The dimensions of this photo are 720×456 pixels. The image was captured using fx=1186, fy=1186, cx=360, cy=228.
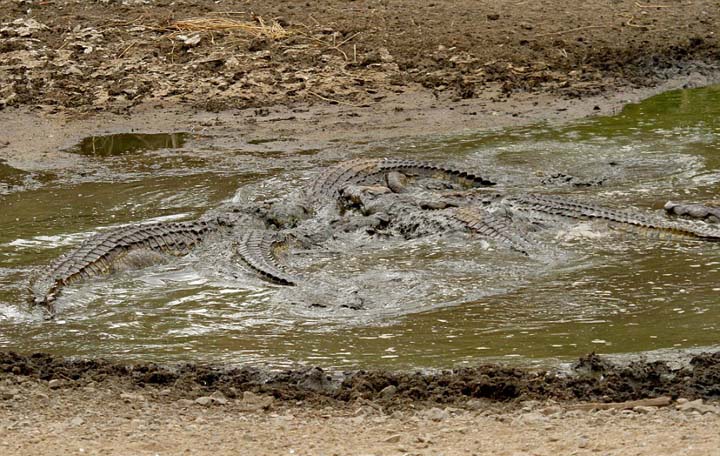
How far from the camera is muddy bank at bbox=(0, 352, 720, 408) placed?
6199 millimetres

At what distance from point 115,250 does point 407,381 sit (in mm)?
3521

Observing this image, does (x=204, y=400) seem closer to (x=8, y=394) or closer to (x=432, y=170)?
(x=8, y=394)

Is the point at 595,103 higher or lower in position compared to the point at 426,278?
higher

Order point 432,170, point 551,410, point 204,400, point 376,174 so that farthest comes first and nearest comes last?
point 432,170, point 376,174, point 204,400, point 551,410

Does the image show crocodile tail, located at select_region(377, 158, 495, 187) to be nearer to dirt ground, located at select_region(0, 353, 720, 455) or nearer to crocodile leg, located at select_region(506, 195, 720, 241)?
crocodile leg, located at select_region(506, 195, 720, 241)

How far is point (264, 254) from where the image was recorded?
30.3ft

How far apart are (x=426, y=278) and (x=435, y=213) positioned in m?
1.56

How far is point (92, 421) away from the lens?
5.94m

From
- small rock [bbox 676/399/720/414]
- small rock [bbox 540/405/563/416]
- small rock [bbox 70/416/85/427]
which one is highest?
small rock [bbox 676/399/720/414]

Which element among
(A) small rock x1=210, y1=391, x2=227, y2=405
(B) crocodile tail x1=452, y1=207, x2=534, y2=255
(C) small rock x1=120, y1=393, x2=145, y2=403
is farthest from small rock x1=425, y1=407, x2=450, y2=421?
(B) crocodile tail x1=452, y1=207, x2=534, y2=255

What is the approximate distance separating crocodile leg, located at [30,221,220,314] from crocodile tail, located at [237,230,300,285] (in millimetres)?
464

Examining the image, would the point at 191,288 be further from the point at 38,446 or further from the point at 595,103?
the point at 595,103

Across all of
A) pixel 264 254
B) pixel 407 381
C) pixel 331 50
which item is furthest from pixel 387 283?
pixel 331 50

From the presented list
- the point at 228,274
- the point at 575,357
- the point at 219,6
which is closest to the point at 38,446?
Answer: the point at 575,357
